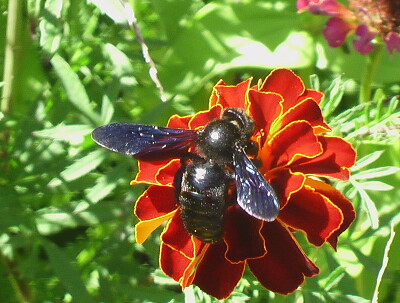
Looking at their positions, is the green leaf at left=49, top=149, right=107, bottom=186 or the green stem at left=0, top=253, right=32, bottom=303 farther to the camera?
the green stem at left=0, top=253, right=32, bottom=303

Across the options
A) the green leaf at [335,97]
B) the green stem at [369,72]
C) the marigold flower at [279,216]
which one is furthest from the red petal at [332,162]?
the green stem at [369,72]

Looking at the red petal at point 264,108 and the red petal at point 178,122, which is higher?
the red petal at point 264,108

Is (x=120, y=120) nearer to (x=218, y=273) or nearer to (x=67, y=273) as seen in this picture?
(x=67, y=273)

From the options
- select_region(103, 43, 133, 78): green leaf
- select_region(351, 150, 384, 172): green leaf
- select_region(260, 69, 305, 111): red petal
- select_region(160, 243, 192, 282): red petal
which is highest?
select_region(260, 69, 305, 111): red petal

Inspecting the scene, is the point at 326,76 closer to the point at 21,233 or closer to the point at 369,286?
the point at 369,286

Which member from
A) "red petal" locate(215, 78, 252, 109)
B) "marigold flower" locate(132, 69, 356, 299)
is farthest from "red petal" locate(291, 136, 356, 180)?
"red petal" locate(215, 78, 252, 109)

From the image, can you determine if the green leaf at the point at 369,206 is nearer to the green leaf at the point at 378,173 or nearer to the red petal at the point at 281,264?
the green leaf at the point at 378,173

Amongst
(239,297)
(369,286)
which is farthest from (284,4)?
(239,297)

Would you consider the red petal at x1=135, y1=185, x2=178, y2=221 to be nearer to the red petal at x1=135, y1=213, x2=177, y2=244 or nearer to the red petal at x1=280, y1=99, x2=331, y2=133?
the red petal at x1=135, y1=213, x2=177, y2=244
